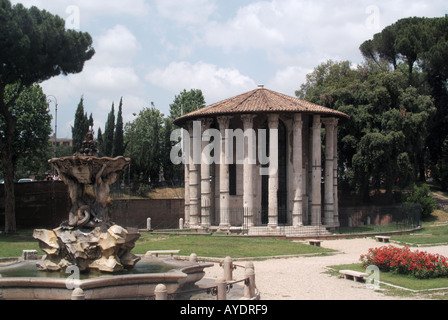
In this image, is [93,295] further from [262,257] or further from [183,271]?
[262,257]

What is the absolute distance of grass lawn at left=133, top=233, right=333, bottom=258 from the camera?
866 inches

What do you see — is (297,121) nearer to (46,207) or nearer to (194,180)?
(194,180)

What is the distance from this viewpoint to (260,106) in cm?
3191

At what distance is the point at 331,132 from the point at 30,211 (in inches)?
773

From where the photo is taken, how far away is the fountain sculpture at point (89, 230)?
13188 millimetres

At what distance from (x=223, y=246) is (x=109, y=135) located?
31922 mm

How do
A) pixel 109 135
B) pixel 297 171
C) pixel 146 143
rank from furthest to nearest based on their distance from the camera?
pixel 146 143 → pixel 109 135 → pixel 297 171

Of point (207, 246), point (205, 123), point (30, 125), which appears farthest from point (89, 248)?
point (30, 125)

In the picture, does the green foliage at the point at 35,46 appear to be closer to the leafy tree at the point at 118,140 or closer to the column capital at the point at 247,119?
the column capital at the point at 247,119

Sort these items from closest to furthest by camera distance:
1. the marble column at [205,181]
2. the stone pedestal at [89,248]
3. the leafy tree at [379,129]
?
the stone pedestal at [89,248]
the marble column at [205,181]
the leafy tree at [379,129]

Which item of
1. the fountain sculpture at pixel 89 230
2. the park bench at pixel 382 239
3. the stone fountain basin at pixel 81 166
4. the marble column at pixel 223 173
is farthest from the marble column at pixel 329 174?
the stone fountain basin at pixel 81 166

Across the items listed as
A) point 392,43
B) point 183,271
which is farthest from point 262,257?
point 392,43

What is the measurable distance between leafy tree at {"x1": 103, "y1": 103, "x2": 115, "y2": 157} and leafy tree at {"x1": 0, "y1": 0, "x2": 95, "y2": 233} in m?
21.1

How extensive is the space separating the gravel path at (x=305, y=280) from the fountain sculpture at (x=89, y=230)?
3.74 m
